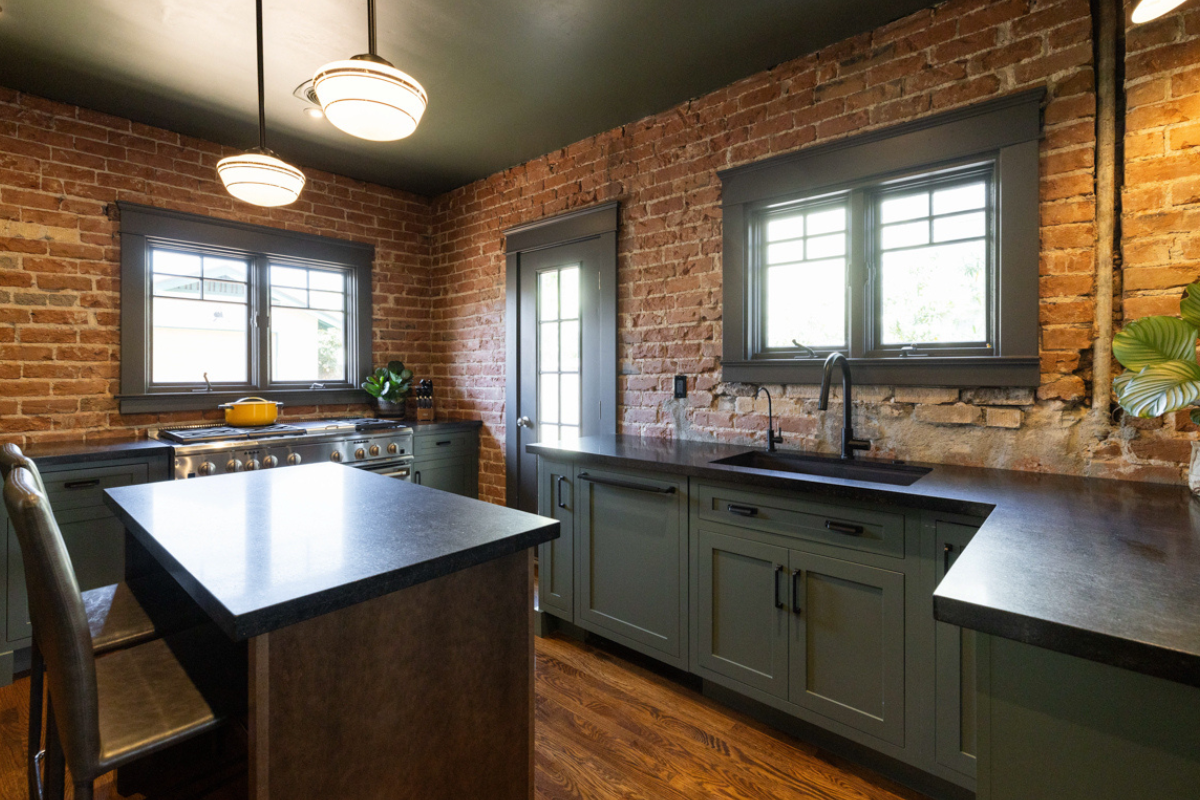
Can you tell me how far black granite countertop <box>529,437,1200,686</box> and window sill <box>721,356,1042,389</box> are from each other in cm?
35

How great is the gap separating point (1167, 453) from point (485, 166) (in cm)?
396

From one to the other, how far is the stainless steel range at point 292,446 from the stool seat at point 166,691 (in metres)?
1.89

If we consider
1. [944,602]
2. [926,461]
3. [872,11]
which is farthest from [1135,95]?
[944,602]

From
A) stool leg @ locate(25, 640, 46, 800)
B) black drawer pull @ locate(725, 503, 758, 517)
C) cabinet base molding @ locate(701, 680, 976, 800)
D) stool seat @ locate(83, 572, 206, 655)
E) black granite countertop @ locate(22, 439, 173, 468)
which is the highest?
black granite countertop @ locate(22, 439, 173, 468)

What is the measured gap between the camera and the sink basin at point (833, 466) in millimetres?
2188

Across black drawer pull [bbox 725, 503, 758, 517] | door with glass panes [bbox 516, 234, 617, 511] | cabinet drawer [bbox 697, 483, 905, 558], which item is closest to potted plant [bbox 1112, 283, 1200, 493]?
cabinet drawer [bbox 697, 483, 905, 558]

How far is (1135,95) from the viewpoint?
6.01 feet

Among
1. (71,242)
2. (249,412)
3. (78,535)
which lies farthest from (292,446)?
(71,242)

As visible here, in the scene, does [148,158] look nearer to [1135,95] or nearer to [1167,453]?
[1135,95]

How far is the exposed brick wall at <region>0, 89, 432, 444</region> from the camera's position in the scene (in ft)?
9.62

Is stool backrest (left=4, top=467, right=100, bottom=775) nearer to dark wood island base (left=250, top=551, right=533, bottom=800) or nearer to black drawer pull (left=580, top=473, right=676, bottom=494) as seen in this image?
dark wood island base (left=250, top=551, right=533, bottom=800)

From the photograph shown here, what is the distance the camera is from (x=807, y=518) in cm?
195

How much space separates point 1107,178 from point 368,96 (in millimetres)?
2345

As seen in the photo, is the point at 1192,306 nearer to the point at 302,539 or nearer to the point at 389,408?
the point at 302,539
